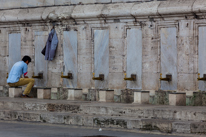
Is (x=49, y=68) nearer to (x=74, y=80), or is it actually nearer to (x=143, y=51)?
(x=74, y=80)

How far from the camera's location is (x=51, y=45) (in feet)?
68.0

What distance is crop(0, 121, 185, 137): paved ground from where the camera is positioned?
12.4 meters

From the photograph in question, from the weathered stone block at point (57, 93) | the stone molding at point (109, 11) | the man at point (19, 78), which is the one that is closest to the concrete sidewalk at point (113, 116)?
the man at point (19, 78)

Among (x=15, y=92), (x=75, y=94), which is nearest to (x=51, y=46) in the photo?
(x=15, y=92)

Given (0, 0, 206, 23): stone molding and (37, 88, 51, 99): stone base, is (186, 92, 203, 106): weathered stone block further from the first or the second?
(37, 88, 51, 99): stone base

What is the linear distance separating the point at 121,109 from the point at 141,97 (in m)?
2.44

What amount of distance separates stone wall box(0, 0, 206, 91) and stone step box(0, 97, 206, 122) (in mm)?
2735

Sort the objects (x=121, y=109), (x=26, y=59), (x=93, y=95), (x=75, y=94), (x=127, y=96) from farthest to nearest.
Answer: (x=26, y=59)
(x=93, y=95)
(x=75, y=94)
(x=127, y=96)
(x=121, y=109)

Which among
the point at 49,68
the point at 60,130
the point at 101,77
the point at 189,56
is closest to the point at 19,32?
the point at 49,68

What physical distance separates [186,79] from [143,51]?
1.83m

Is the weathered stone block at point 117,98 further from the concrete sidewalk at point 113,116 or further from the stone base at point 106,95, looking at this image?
the concrete sidewalk at point 113,116

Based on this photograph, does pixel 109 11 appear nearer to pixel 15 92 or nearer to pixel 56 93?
pixel 56 93

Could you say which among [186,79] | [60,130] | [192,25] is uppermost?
[192,25]

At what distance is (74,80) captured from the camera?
802 inches
